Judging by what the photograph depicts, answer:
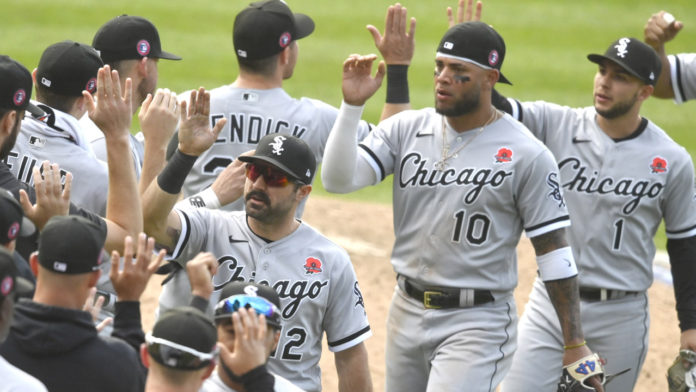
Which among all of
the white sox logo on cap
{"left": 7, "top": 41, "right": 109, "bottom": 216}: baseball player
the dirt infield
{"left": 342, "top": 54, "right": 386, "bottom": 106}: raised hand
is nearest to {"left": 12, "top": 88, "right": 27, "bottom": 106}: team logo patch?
{"left": 7, "top": 41, "right": 109, "bottom": 216}: baseball player

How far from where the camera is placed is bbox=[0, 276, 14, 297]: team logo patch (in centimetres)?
290

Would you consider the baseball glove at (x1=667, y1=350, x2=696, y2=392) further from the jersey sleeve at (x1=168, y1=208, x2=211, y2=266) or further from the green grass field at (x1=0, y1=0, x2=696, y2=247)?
the green grass field at (x1=0, y1=0, x2=696, y2=247)

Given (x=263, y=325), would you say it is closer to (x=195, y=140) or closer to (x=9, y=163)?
(x=195, y=140)

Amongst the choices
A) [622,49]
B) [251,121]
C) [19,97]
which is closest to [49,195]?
[19,97]

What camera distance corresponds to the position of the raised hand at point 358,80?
15.9 feet

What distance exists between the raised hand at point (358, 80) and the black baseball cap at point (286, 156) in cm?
46

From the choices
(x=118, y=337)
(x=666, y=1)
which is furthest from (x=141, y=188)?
(x=666, y=1)

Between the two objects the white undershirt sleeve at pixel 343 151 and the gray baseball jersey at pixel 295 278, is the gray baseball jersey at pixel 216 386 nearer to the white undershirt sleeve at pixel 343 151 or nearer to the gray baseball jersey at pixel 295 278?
the gray baseball jersey at pixel 295 278

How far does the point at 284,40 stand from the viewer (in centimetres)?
556

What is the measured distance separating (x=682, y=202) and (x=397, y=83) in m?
1.57

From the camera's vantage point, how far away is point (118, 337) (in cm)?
344

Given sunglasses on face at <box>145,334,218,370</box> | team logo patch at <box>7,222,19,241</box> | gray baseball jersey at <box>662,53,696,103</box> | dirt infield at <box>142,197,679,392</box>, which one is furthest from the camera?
→ dirt infield at <box>142,197,679,392</box>

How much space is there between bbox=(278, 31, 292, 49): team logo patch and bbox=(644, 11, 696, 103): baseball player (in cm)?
209

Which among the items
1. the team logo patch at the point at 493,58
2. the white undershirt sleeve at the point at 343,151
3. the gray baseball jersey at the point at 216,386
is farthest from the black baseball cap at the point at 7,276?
the team logo patch at the point at 493,58
